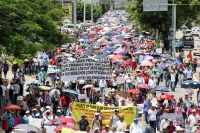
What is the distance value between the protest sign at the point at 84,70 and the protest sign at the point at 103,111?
1.54m

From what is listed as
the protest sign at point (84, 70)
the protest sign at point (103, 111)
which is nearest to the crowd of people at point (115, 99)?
the protest sign at point (103, 111)

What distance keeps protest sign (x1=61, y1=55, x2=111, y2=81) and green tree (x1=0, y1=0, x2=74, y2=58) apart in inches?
71.6

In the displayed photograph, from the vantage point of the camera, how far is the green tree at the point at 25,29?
2616 cm

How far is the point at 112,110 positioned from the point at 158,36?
168 feet

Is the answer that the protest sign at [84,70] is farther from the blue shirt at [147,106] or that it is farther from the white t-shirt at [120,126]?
the white t-shirt at [120,126]

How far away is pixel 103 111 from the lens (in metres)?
23.9

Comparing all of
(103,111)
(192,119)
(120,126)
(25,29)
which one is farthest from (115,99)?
(120,126)

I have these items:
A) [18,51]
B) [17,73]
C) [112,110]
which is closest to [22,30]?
[18,51]

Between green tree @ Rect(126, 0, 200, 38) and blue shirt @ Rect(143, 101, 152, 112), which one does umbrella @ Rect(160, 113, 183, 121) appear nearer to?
blue shirt @ Rect(143, 101, 152, 112)

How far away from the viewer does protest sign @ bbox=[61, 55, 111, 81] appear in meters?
25.8

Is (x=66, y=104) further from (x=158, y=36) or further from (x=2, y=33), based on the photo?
(x=158, y=36)

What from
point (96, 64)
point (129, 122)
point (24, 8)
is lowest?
point (129, 122)

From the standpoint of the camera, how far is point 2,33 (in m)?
A: 26.0

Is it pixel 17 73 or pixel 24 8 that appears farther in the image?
pixel 17 73
